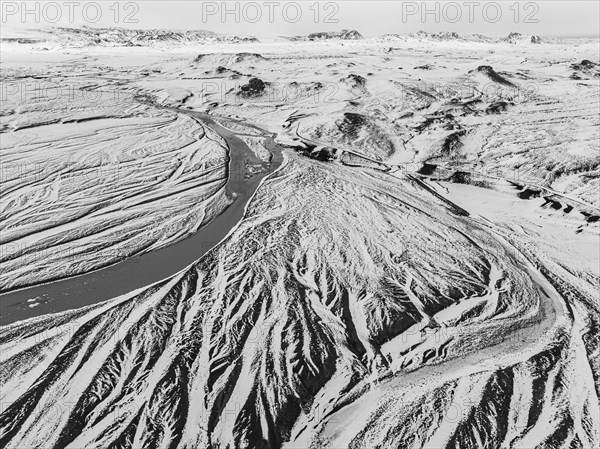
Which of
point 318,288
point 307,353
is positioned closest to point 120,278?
point 318,288

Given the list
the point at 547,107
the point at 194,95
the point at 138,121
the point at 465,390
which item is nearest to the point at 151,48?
the point at 194,95

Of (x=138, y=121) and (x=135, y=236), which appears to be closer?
(x=135, y=236)

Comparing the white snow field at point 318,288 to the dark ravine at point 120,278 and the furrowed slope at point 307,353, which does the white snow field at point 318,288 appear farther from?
the dark ravine at point 120,278

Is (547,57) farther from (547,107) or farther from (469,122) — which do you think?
(469,122)

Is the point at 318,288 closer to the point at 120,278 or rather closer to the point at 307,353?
the point at 307,353

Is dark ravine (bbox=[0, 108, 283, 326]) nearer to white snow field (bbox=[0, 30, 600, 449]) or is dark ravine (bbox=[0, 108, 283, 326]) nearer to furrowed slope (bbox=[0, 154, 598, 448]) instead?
white snow field (bbox=[0, 30, 600, 449])

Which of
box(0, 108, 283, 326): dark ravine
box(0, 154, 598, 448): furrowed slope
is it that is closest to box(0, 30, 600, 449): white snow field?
box(0, 154, 598, 448): furrowed slope

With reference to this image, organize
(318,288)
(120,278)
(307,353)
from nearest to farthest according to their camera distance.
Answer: (307,353) → (318,288) → (120,278)

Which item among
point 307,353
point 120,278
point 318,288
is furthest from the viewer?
point 120,278

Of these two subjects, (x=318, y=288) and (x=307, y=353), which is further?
(x=318, y=288)
